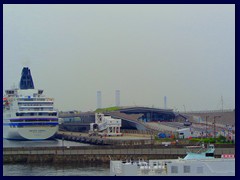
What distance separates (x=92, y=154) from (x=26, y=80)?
2149 centimetres

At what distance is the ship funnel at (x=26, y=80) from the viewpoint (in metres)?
38.9

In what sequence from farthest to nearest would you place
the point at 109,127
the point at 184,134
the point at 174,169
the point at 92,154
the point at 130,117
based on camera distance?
the point at 130,117, the point at 109,127, the point at 184,134, the point at 92,154, the point at 174,169

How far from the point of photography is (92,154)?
1880 centimetres

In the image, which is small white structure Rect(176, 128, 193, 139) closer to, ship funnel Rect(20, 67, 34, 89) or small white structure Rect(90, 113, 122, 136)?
small white structure Rect(90, 113, 122, 136)

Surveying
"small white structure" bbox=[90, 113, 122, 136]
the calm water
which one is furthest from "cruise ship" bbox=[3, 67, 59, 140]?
the calm water

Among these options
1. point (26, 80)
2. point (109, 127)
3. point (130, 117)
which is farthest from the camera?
point (26, 80)

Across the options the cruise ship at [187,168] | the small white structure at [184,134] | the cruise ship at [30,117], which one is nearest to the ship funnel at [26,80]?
the cruise ship at [30,117]

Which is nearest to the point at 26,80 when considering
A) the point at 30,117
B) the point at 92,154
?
the point at 30,117

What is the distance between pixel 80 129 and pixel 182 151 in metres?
22.7

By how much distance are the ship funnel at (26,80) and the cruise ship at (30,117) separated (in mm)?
4682

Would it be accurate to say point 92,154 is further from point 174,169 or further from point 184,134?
point 184,134

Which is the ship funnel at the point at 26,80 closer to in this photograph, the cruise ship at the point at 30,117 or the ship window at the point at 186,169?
the cruise ship at the point at 30,117
